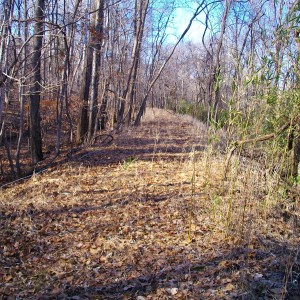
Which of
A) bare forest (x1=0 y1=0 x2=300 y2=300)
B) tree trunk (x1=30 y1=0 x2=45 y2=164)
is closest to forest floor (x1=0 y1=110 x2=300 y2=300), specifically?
bare forest (x1=0 y1=0 x2=300 y2=300)

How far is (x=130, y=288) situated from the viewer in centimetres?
330

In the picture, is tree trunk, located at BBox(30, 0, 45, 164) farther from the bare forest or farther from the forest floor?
the forest floor

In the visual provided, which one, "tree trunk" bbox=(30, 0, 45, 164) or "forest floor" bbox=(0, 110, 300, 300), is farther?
"tree trunk" bbox=(30, 0, 45, 164)

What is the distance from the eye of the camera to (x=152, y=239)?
4.24 meters

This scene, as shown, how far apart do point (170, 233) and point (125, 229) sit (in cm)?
60

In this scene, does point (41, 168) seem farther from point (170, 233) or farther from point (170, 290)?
point (170, 290)

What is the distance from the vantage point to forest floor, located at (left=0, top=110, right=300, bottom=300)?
3.30 meters

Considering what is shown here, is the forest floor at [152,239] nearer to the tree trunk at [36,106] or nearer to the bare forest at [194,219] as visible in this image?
the bare forest at [194,219]

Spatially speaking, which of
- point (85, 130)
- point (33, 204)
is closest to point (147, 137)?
point (85, 130)

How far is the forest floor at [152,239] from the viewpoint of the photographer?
10.8ft

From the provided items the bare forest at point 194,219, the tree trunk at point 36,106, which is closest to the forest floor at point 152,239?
the bare forest at point 194,219

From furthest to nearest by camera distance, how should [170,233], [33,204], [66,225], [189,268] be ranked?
[33,204] → [66,225] → [170,233] → [189,268]

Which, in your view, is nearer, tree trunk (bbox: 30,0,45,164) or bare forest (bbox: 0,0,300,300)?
bare forest (bbox: 0,0,300,300)

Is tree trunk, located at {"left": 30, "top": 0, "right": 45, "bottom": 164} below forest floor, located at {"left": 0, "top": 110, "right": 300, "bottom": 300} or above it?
above
